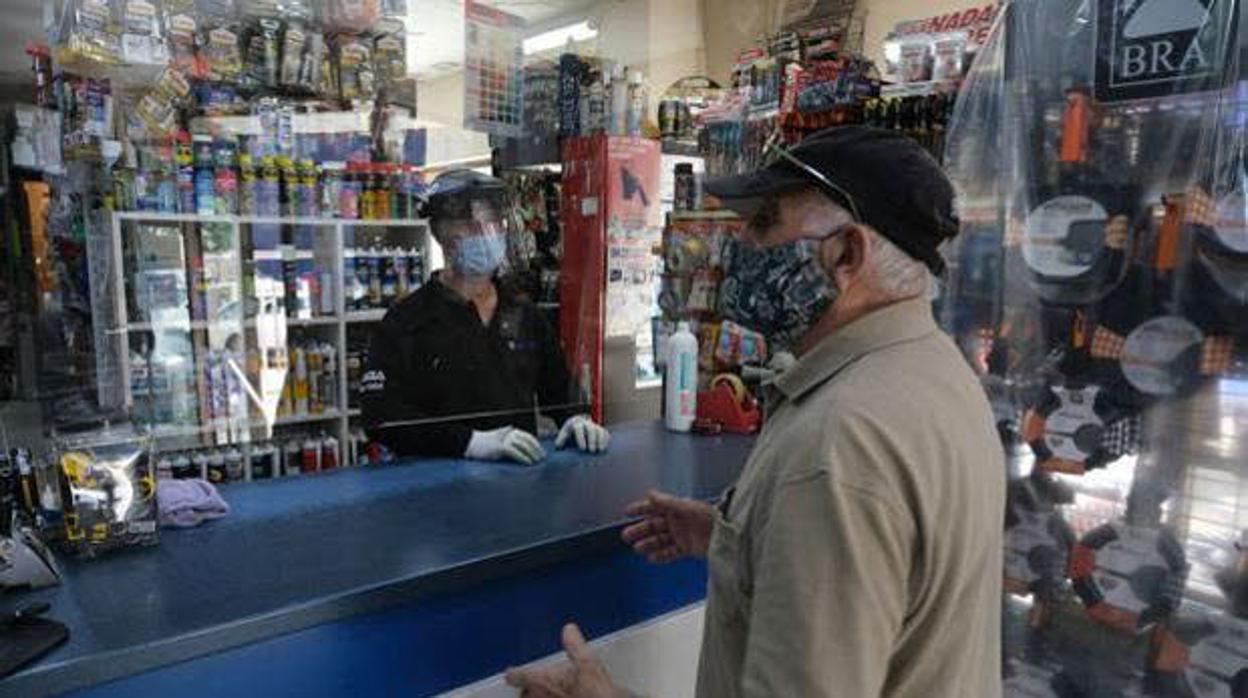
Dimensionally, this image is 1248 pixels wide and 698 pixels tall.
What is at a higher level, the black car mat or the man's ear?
the man's ear

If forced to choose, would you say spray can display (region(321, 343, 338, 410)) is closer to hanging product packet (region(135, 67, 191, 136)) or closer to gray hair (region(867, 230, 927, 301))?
hanging product packet (region(135, 67, 191, 136))

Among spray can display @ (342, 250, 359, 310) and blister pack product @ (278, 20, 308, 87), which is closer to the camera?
blister pack product @ (278, 20, 308, 87)

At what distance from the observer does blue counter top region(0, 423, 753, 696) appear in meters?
1.09

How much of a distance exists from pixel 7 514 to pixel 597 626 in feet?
3.36

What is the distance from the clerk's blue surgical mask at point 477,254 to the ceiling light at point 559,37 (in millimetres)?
985

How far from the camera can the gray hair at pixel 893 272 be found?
3.30 feet

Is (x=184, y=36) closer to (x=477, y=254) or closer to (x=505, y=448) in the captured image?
(x=477, y=254)

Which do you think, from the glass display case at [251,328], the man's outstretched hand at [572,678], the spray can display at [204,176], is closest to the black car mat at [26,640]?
the man's outstretched hand at [572,678]

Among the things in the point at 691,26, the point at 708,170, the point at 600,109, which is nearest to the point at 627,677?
the point at 708,170

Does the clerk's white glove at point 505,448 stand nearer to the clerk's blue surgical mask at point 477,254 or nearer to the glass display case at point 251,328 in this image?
the clerk's blue surgical mask at point 477,254

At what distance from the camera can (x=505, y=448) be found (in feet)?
6.77

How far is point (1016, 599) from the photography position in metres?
2.20

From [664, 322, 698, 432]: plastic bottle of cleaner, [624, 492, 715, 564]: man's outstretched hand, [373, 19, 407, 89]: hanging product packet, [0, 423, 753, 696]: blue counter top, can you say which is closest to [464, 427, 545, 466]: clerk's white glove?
[0, 423, 753, 696]: blue counter top

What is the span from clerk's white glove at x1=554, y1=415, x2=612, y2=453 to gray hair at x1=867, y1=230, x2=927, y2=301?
1266mm
